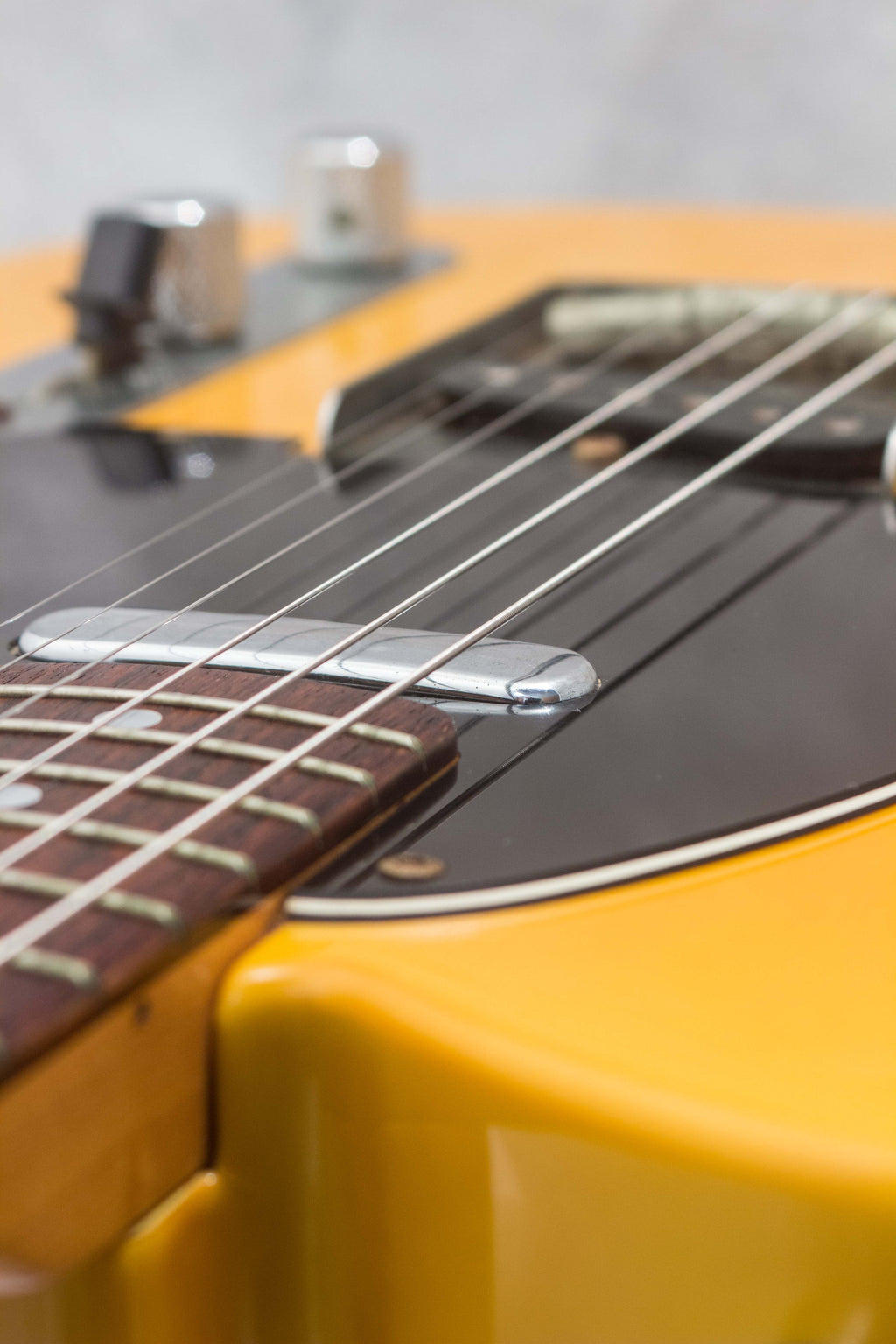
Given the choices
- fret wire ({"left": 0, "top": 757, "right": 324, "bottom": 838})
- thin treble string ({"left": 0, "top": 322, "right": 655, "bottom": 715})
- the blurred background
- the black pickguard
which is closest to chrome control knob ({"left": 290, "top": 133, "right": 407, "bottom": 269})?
thin treble string ({"left": 0, "top": 322, "right": 655, "bottom": 715})

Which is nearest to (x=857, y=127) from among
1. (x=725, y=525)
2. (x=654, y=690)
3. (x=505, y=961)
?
(x=725, y=525)

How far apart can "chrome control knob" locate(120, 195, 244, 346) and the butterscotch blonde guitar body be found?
2.20ft

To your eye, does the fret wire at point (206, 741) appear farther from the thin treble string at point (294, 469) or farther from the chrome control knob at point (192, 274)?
the chrome control knob at point (192, 274)

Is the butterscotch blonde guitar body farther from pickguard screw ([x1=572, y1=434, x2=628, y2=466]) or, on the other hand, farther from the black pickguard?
pickguard screw ([x1=572, y1=434, x2=628, y2=466])

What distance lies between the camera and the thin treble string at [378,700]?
12.1 inches

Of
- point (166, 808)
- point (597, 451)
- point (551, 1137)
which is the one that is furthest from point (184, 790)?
point (597, 451)

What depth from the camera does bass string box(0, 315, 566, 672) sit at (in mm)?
529

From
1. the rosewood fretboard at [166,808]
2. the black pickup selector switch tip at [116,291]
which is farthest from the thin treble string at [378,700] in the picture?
the black pickup selector switch tip at [116,291]

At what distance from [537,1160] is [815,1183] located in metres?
0.06

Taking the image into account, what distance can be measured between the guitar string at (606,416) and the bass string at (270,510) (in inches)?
1.2

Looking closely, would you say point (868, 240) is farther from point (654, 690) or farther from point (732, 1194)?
point (732, 1194)

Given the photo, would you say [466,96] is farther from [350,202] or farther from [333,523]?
[333,523]

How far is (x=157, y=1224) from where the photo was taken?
0.34 metres

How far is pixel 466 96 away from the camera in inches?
99.4
